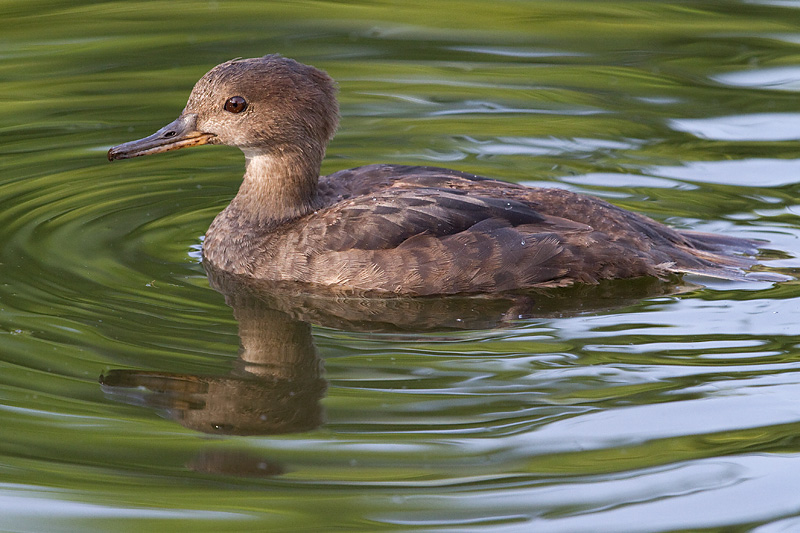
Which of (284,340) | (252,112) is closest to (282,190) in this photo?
(252,112)

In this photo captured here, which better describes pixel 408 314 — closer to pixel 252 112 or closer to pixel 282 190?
pixel 282 190

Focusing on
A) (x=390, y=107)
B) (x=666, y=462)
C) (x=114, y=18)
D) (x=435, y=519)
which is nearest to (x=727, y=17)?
(x=390, y=107)

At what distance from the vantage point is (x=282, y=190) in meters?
7.75

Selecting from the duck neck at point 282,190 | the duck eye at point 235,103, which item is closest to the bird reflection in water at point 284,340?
the duck neck at point 282,190

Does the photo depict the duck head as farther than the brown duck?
Yes

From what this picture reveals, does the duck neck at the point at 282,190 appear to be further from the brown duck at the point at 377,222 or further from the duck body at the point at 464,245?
the duck body at the point at 464,245

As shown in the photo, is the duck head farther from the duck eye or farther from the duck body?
the duck body

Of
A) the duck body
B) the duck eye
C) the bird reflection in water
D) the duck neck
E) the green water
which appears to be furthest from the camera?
the duck neck

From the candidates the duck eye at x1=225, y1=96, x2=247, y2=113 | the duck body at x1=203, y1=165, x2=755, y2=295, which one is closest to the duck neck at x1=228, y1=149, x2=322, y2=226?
the duck body at x1=203, y1=165, x2=755, y2=295

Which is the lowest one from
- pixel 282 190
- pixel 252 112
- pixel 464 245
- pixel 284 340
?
pixel 284 340

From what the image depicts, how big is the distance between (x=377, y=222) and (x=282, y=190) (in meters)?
0.88

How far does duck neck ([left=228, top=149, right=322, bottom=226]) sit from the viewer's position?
7.73 m

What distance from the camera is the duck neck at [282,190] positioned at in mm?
7730

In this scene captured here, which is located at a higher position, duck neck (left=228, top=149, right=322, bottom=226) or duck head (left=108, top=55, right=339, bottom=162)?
duck head (left=108, top=55, right=339, bottom=162)
